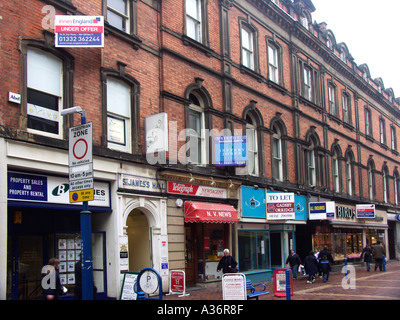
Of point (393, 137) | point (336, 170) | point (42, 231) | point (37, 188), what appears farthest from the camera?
point (393, 137)

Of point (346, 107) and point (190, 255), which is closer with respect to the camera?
point (190, 255)

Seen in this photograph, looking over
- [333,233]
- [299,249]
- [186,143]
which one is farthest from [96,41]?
[333,233]

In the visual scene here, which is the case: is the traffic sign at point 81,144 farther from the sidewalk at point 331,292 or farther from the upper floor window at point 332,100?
the upper floor window at point 332,100

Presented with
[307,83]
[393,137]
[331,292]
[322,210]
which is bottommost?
[331,292]

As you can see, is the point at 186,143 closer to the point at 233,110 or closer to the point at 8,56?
the point at 233,110

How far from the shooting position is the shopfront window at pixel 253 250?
20669mm

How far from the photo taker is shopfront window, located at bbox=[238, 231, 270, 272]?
20.7m

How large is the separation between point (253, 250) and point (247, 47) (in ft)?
31.8

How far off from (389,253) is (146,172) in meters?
31.9

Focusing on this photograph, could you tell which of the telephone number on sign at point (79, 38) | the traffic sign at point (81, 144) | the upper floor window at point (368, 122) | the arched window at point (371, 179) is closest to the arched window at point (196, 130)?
the telephone number on sign at point (79, 38)

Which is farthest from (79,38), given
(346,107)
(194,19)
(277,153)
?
(346,107)

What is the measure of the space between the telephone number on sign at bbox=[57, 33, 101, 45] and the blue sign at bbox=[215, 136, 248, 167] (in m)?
6.97

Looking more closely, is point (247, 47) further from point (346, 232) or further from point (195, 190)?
point (346, 232)

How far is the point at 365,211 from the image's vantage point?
31.4 meters
